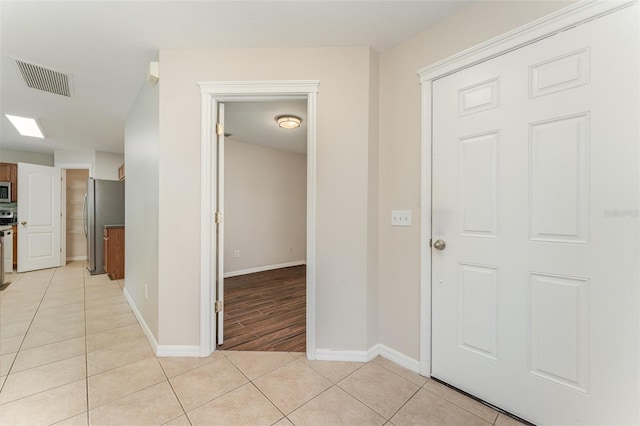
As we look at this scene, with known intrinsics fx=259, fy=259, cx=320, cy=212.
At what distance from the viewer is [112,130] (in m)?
3.80

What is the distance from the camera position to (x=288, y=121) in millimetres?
3299

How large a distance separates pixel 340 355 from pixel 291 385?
1.38 feet

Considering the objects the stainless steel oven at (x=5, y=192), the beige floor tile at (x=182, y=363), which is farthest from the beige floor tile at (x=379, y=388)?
the stainless steel oven at (x=5, y=192)

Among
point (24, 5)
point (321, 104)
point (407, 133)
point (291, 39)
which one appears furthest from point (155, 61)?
point (407, 133)

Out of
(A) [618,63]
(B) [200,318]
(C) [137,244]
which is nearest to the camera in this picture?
(A) [618,63]

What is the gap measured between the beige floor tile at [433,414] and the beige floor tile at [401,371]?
0.47ft

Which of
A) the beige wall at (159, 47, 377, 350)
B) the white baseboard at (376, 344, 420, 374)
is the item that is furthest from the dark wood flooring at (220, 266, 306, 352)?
the white baseboard at (376, 344, 420, 374)

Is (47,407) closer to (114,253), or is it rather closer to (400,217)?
(400,217)

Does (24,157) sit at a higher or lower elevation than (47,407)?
higher

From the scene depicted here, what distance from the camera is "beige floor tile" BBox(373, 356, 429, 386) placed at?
5.44 feet

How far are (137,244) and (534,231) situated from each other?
10.4 feet

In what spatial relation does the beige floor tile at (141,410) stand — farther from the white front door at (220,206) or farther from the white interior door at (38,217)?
the white interior door at (38,217)

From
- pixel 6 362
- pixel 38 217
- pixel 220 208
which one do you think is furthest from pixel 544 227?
pixel 38 217

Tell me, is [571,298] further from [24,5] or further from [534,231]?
[24,5]
